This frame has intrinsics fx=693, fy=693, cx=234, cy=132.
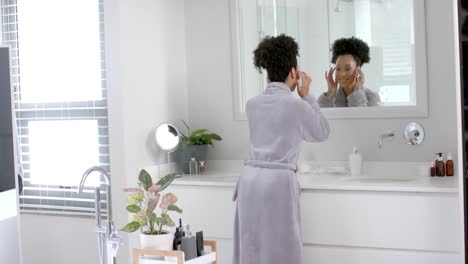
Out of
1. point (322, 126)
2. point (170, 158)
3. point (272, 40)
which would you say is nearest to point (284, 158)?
point (322, 126)

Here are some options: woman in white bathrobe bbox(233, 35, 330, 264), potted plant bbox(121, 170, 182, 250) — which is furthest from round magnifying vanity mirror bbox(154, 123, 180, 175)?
potted plant bbox(121, 170, 182, 250)

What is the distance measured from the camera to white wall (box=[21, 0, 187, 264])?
3854 millimetres

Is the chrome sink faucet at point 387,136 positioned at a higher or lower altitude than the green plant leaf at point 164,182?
→ higher

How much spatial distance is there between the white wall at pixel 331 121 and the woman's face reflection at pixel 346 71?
0.22 meters

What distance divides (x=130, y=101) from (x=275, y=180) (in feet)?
3.45

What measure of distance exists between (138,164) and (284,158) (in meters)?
1.02

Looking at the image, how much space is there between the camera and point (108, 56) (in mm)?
3879

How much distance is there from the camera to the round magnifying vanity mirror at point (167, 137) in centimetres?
407

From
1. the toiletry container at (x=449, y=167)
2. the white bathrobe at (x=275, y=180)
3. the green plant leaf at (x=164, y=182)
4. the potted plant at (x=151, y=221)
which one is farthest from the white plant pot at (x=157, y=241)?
the toiletry container at (x=449, y=167)

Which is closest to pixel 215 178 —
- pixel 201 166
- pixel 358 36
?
pixel 201 166

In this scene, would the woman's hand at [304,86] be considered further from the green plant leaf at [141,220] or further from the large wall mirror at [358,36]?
the green plant leaf at [141,220]

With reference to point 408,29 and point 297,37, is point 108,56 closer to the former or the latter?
point 297,37

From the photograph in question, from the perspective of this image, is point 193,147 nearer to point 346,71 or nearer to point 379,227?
point 346,71

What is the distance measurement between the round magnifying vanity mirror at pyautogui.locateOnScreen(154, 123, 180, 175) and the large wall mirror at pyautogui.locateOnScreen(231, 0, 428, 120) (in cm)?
53
